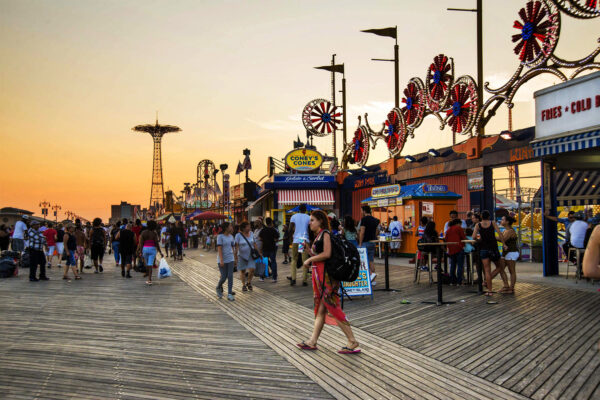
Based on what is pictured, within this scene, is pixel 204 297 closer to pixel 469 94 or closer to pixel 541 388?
pixel 541 388

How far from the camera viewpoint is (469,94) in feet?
71.0

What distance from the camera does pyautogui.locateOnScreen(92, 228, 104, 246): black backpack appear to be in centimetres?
1716

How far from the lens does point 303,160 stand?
117 ft

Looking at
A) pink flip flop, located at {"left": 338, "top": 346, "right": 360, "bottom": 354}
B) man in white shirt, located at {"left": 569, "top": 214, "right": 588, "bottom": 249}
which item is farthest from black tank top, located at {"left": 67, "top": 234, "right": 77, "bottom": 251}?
man in white shirt, located at {"left": 569, "top": 214, "right": 588, "bottom": 249}

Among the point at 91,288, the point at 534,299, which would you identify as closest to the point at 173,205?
the point at 91,288

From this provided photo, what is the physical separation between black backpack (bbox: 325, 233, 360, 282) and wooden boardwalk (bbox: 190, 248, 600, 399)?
1218 millimetres

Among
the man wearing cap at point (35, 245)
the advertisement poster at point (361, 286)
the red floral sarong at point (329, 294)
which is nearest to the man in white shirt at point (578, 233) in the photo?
the advertisement poster at point (361, 286)

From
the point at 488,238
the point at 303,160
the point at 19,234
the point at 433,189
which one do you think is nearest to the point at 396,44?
the point at 303,160

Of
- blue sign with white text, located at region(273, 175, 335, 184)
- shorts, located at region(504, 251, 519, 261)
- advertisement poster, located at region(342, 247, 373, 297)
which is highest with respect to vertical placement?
blue sign with white text, located at region(273, 175, 335, 184)

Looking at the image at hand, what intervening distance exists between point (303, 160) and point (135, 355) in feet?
98.5

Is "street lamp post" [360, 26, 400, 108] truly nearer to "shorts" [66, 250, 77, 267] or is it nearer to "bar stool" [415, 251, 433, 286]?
"bar stool" [415, 251, 433, 286]

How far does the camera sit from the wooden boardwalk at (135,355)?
15.9 feet

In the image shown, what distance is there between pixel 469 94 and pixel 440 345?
17181 millimetres

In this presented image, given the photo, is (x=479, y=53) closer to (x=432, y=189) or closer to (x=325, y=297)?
(x=432, y=189)
